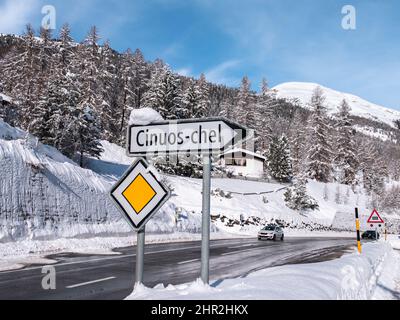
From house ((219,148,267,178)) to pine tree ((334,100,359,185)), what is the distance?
18535 mm

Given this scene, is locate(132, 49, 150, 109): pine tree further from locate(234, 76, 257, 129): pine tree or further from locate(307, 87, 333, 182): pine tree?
locate(307, 87, 333, 182): pine tree

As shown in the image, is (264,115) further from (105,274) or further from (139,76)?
(105,274)

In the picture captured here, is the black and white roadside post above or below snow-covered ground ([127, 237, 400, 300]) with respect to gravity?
above

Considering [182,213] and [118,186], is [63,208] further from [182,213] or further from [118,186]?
[118,186]

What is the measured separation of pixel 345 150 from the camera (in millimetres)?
75688

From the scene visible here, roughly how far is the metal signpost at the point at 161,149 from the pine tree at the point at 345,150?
74.8 metres

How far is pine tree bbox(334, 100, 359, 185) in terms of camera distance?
75.1 metres

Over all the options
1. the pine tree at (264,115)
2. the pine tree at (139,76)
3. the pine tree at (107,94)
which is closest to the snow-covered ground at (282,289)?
the pine tree at (107,94)

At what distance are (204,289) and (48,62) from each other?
6218 centimetres

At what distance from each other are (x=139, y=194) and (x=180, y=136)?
1.00 meters

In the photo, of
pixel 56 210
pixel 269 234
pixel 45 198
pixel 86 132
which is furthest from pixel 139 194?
pixel 86 132

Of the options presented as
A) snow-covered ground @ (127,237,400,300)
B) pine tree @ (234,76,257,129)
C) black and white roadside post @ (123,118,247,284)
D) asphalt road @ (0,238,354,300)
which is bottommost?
asphalt road @ (0,238,354,300)

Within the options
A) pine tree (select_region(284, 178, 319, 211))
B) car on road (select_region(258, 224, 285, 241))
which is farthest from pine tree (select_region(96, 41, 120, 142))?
car on road (select_region(258, 224, 285, 241))
